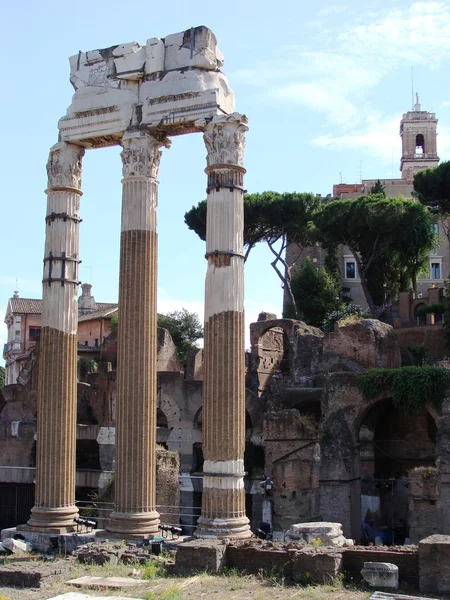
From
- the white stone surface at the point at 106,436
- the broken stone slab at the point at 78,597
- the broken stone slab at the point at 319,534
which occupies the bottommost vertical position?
the broken stone slab at the point at 78,597

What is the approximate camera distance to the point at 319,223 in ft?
118

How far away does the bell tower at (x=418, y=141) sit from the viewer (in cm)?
5722

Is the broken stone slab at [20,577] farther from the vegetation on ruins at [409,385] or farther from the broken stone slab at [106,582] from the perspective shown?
the vegetation on ruins at [409,385]

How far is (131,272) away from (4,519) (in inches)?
494

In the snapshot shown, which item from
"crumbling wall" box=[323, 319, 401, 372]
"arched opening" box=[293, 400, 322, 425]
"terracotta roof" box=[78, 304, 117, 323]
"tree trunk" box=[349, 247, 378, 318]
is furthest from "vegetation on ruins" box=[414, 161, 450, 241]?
"terracotta roof" box=[78, 304, 117, 323]

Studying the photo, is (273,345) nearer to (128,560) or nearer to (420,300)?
(420,300)

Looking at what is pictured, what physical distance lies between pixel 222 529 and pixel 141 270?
3.96m

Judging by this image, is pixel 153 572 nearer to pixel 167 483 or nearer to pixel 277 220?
pixel 167 483

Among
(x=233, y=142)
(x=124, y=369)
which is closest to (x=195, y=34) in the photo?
(x=233, y=142)

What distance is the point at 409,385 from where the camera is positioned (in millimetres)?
21781

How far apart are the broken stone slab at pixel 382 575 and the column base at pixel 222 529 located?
262 centimetres

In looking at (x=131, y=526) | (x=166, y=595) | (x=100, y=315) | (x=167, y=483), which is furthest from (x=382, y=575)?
(x=100, y=315)

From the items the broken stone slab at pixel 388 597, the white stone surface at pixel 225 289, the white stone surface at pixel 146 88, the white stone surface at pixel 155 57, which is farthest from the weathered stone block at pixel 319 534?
the white stone surface at pixel 155 57

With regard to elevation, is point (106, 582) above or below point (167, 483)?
below
